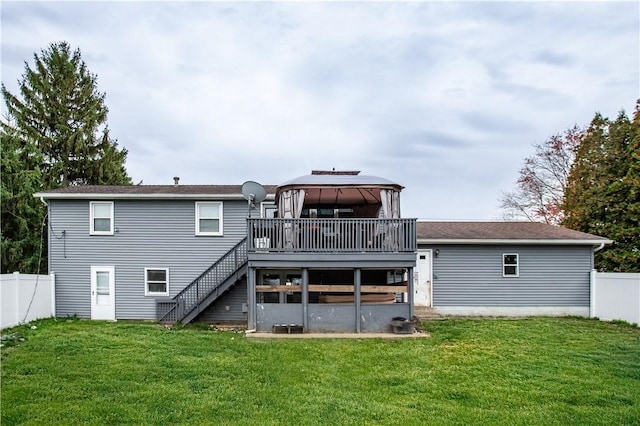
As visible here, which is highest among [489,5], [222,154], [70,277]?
[489,5]

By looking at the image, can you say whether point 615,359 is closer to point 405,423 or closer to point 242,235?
point 405,423

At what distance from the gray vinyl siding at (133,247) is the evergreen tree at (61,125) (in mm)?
9713

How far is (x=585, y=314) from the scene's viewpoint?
52.3 ft

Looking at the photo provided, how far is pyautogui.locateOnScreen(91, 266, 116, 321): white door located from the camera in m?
15.9

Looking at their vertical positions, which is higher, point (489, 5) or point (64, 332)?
point (489, 5)

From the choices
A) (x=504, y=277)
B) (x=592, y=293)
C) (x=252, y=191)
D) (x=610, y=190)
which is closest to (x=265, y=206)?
(x=252, y=191)

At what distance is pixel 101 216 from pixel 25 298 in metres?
3.44

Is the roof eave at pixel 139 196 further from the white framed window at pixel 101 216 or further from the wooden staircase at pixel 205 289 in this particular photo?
the wooden staircase at pixel 205 289

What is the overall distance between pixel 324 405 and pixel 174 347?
15.8 ft

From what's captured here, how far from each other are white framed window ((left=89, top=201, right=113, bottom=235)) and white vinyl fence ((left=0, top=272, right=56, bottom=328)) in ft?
6.87

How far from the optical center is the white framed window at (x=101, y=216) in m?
16.1

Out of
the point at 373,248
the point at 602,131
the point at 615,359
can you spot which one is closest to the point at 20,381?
the point at 373,248

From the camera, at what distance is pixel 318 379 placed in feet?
26.2

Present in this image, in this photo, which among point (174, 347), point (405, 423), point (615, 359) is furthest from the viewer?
point (174, 347)
